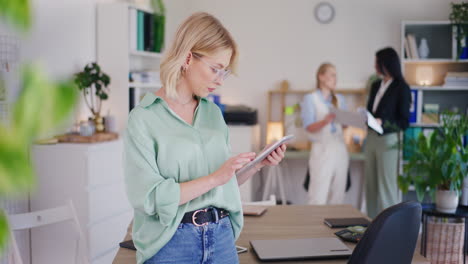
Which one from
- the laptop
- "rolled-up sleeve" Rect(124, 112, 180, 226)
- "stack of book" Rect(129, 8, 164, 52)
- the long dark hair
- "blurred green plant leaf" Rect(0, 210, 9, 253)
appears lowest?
the laptop

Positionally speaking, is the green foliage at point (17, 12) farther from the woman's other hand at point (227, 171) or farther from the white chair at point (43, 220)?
the white chair at point (43, 220)

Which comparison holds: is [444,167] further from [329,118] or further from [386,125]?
[329,118]

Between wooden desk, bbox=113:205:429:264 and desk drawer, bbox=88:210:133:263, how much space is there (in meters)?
1.26

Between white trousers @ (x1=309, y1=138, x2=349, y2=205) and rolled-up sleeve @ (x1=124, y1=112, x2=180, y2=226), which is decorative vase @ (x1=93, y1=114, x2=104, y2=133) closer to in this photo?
white trousers @ (x1=309, y1=138, x2=349, y2=205)

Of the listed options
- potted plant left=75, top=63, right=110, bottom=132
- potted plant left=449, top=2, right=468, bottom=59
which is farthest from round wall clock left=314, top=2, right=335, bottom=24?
potted plant left=75, top=63, right=110, bottom=132

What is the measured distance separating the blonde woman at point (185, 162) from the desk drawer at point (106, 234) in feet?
6.11

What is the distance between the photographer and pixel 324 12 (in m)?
5.43

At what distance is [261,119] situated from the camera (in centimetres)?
560

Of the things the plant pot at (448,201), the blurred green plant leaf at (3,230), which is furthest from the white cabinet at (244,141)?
the blurred green plant leaf at (3,230)

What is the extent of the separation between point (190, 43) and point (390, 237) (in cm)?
72

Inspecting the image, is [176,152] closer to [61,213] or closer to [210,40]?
[210,40]

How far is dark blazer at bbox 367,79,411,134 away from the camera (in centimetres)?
409

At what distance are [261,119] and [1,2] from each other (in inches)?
211

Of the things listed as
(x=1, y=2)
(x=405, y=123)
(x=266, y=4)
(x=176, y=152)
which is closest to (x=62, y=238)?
(x=176, y=152)
